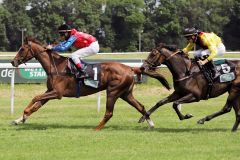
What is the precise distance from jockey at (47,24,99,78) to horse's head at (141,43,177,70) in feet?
3.92

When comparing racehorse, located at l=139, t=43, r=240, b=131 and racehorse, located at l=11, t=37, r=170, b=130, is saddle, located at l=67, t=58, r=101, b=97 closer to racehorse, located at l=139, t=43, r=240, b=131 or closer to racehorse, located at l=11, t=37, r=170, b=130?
racehorse, located at l=11, t=37, r=170, b=130

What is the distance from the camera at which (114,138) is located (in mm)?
9992

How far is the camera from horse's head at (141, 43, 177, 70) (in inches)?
448

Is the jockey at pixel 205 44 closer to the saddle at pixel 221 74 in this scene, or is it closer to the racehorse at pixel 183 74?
the saddle at pixel 221 74

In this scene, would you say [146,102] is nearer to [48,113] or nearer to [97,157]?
[48,113]

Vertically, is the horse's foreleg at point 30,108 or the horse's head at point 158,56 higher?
the horse's head at point 158,56

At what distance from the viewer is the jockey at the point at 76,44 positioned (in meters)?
11.5

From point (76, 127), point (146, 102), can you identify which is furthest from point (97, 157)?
point (146, 102)

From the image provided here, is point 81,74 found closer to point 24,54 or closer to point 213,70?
point 24,54

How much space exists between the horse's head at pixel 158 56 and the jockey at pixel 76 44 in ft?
3.92

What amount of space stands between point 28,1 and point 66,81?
259 feet

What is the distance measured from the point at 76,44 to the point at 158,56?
1.65 m

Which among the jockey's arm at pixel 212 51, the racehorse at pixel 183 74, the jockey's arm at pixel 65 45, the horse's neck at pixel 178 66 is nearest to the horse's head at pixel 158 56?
the racehorse at pixel 183 74

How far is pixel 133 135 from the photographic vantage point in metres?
10.4
